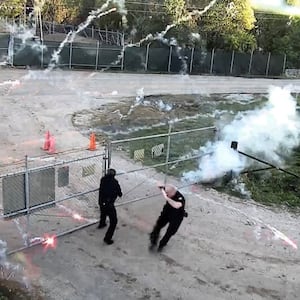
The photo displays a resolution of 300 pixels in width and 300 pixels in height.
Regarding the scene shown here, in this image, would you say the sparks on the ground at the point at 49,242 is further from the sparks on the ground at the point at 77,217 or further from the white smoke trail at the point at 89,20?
the white smoke trail at the point at 89,20

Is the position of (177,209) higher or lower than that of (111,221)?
higher

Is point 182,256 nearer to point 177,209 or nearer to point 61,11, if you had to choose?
point 177,209

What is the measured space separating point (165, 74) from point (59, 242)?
2752 cm

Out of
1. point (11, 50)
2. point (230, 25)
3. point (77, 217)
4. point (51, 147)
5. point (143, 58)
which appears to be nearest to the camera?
point (77, 217)

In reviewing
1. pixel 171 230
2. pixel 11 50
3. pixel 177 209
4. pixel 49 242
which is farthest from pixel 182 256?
pixel 11 50

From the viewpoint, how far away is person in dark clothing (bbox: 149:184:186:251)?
8882 millimetres

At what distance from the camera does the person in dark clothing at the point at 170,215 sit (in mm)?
8882

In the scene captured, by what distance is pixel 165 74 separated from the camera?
35688 millimetres

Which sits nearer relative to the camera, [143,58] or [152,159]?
[152,159]

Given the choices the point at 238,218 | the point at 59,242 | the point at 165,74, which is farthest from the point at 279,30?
the point at 59,242

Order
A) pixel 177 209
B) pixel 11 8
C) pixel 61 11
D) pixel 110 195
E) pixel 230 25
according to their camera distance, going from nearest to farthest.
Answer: pixel 177 209 → pixel 110 195 → pixel 230 25 → pixel 11 8 → pixel 61 11

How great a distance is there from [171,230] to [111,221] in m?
1.13

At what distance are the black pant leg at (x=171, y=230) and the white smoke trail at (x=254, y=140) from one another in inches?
153

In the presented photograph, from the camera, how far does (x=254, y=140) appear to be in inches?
660
